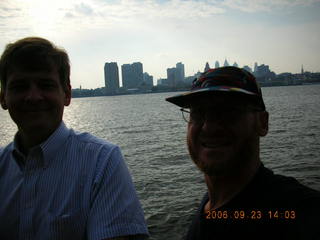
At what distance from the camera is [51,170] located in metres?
2.84

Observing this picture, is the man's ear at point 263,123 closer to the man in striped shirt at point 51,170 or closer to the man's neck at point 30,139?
the man in striped shirt at point 51,170

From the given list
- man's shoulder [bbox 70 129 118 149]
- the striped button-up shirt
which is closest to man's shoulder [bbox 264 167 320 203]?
the striped button-up shirt

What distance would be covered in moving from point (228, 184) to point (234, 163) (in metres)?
0.18

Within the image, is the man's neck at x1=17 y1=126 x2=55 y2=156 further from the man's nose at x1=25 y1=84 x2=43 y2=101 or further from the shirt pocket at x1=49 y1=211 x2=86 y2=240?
the shirt pocket at x1=49 y1=211 x2=86 y2=240

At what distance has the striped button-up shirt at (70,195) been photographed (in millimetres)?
2549

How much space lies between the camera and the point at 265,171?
90.6 inches

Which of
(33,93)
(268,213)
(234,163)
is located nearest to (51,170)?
(33,93)

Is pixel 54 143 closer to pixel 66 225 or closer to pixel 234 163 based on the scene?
pixel 66 225

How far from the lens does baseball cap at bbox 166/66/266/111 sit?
231cm

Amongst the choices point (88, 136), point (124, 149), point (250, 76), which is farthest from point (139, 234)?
point (124, 149)

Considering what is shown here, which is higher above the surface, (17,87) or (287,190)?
(17,87)

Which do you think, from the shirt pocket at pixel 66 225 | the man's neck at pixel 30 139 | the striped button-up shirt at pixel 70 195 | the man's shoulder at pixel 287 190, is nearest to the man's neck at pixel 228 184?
the man's shoulder at pixel 287 190

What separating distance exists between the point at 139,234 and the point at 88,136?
1.04m

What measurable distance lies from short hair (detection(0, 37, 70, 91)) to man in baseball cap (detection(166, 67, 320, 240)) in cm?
122
